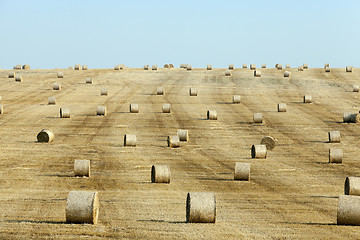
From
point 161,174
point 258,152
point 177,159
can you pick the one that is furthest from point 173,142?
point 161,174

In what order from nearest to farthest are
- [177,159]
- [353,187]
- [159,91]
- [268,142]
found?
[353,187] < [177,159] < [268,142] < [159,91]

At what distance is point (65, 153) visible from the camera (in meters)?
Result: 32.6

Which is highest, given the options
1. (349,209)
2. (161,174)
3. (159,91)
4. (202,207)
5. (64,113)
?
(159,91)

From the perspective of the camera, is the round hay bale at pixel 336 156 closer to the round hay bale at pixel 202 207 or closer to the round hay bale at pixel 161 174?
the round hay bale at pixel 161 174

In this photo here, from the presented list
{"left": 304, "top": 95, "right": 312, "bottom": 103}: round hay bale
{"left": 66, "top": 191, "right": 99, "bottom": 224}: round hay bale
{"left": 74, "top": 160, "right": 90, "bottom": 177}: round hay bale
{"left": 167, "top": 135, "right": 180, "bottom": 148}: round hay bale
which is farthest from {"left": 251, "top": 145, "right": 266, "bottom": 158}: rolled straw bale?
{"left": 304, "top": 95, "right": 312, "bottom": 103}: round hay bale

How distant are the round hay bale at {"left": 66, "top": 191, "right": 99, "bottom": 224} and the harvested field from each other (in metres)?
0.21

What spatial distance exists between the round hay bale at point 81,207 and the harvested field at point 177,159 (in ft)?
0.69

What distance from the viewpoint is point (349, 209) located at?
57.3 feet

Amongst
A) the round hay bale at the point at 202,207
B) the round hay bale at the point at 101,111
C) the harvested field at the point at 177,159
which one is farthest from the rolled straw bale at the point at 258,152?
the round hay bale at the point at 101,111

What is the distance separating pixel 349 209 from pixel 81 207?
652cm

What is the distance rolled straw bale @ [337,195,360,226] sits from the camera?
1736cm

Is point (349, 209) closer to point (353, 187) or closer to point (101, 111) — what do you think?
point (353, 187)

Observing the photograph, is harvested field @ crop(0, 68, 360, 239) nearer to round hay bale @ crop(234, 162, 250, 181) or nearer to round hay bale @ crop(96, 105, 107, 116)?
round hay bale @ crop(234, 162, 250, 181)

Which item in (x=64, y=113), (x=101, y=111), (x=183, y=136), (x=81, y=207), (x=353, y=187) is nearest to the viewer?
(x=81, y=207)
